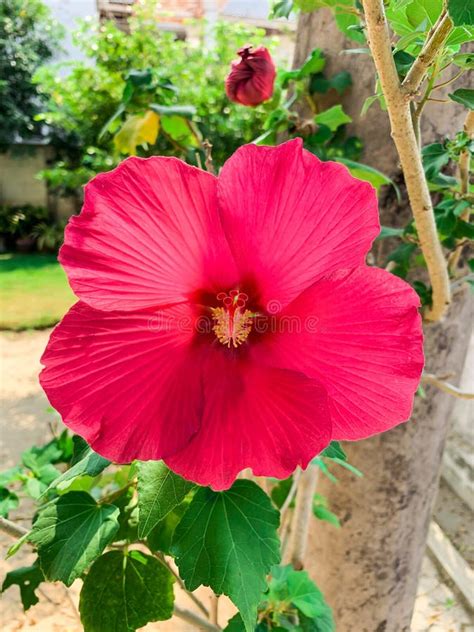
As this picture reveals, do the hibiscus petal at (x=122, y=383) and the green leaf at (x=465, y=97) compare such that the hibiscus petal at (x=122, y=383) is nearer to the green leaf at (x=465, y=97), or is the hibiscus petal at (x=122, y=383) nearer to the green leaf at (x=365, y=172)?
the green leaf at (x=465, y=97)

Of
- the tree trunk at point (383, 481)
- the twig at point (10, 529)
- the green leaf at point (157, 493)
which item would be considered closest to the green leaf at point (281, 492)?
the tree trunk at point (383, 481)

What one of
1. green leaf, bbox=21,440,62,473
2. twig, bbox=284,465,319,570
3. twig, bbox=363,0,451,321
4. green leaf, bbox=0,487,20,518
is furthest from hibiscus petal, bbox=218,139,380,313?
green leaf, bbox=21,440,62,473

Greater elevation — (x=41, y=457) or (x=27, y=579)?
(x=27, y=579)

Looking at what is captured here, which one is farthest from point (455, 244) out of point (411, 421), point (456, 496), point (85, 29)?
point (85, 29)

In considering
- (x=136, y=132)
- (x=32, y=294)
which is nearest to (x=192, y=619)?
(x=136, y=132)

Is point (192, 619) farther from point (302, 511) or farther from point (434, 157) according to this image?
point (434, 157)

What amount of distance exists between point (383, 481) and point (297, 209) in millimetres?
861

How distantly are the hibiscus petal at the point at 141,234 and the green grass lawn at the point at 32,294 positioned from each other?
15.7ft

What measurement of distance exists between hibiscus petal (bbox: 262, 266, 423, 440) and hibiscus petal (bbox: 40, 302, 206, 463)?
0.29 ft

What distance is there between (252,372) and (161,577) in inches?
15.3

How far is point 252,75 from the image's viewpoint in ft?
2.97

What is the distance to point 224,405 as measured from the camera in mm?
435

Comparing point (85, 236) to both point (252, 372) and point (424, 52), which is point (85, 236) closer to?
point (252, 372)

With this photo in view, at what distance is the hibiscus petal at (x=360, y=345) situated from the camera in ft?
→ 1.33
